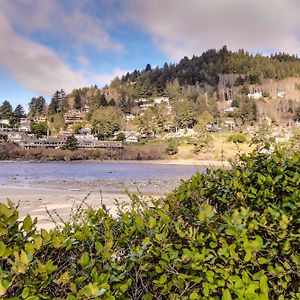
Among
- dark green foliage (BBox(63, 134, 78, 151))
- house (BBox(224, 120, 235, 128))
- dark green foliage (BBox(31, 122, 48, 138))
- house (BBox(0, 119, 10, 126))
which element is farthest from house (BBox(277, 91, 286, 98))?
house (BBox(0, 119, 10, 126))

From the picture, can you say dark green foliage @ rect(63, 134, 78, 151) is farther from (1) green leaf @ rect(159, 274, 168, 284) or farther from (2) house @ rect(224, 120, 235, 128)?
(1) green leaf @ rect(159, 274, 168, 284)

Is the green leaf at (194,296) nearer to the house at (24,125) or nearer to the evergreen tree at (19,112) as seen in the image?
the house at (24,125)

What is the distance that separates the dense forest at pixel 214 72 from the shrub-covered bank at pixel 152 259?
17164 centimetres

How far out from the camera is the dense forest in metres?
176

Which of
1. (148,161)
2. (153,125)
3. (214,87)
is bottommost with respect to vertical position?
(148,161)

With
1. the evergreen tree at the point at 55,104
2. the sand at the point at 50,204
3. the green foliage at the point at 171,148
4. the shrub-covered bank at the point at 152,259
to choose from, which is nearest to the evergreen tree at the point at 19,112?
the evergreen tree at the point at 55,104

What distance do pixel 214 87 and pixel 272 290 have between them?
6873 inches

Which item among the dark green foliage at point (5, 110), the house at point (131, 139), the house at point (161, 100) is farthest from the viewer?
the house at point (161, 100)

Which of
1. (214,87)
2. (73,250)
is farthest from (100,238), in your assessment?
(214,87)

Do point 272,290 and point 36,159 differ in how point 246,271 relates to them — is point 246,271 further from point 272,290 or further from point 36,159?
point 36,159

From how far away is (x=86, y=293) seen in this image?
1.13 metres

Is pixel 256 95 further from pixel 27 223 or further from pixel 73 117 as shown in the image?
pixel 27 223

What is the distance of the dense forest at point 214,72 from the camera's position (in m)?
176

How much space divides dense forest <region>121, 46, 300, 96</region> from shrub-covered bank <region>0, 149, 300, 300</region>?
172m
